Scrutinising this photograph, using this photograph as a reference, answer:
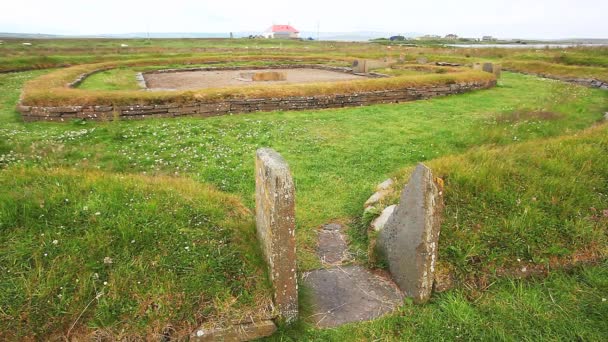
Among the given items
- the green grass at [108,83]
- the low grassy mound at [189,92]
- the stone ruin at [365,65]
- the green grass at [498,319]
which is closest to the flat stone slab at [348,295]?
the green grass at [498,319]

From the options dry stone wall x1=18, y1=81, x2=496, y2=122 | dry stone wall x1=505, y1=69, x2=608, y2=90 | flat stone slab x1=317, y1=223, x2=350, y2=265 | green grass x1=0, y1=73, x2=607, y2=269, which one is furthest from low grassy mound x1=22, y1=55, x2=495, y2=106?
flat stone slab x1=317, y1=223, x2=350, y2=265

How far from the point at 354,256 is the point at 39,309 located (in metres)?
3.24

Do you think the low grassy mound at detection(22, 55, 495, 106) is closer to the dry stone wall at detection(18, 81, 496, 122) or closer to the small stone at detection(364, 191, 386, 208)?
the dry stone wall at detection(18, 81, 496, 122)

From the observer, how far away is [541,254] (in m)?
4.19

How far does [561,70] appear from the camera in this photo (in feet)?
76.7

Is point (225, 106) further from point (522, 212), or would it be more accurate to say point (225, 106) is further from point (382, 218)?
point (522, 212)

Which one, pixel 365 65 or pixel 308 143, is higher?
pixel 365 65

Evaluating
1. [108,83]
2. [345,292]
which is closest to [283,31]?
[108,83]

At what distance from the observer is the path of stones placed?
3609mm

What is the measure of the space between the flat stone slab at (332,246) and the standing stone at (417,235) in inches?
29.7

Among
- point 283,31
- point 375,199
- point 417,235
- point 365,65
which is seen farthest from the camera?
point 283,31

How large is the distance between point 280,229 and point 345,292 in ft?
4.04

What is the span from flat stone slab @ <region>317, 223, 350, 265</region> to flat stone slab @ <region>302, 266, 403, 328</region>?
0.65 ft

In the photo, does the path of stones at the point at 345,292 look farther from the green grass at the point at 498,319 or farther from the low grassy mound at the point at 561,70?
the low grassy mound at the point at 561,70
